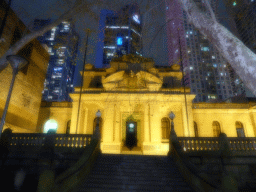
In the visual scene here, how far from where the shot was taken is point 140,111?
22078mm

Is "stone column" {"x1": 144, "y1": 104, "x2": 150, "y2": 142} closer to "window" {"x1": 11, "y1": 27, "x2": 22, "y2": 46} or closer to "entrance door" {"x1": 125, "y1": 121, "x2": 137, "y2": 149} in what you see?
"entrance door" {"x1": 125, "y1": 121, "x2": 137, "y2": 149}

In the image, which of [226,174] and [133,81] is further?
[133,81]

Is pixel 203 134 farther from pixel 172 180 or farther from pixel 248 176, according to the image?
pixel 172 180

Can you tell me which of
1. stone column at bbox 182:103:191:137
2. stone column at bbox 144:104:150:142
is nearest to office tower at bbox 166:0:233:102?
stone column at bbox 182:103:191:137

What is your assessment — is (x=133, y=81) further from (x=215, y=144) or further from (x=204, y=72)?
(x=204, y=72)

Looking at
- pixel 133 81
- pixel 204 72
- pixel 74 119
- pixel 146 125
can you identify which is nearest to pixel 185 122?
pixel 146 125

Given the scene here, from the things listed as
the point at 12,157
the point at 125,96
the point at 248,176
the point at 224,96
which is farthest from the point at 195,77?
the point at 12,157

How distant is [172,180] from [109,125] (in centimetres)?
1140

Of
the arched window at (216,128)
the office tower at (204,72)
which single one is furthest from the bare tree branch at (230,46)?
the office tower at (204,72)

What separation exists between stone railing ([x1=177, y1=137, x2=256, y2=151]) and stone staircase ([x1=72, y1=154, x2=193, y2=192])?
5.58 feet

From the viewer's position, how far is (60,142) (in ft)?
34.6

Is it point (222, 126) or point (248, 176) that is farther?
point (222, 126)

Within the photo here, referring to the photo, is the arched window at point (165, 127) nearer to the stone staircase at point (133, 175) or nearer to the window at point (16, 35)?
the stone staircase at point (133, 175)

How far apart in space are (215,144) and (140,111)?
40.5ft
